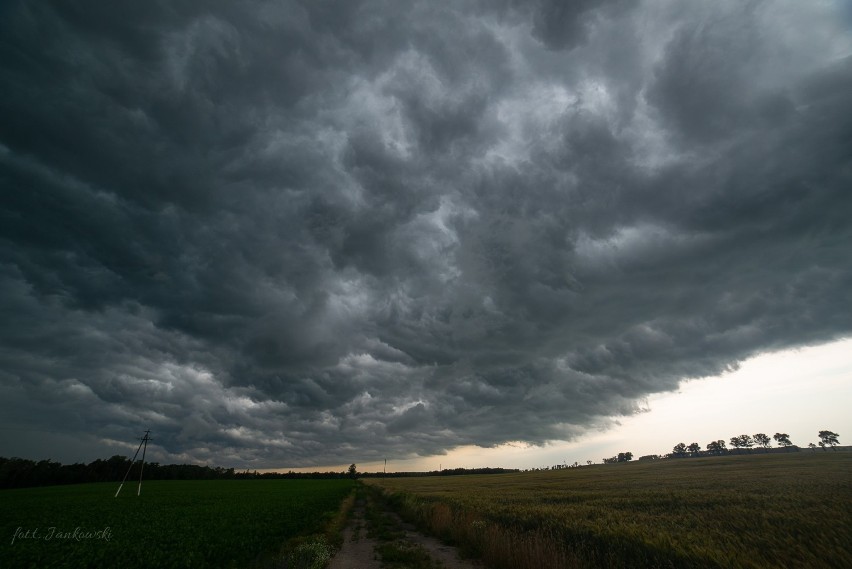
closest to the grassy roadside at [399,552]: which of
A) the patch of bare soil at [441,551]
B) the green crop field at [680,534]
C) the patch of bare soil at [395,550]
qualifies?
the patch of bare soil at [395,550]

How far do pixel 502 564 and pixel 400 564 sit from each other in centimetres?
423

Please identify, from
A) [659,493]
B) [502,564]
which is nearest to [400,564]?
[502,564]

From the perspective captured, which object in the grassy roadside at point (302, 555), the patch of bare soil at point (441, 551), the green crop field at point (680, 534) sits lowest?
the patch of bare soil at point (441, 551)

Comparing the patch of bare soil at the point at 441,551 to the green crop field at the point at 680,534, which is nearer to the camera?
the green crop field at the point at 680,534

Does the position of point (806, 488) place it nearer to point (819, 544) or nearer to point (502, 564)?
point (819, 544)

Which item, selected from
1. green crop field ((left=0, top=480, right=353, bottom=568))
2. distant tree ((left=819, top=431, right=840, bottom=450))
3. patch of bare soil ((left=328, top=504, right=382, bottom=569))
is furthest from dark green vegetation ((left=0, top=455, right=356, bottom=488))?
distant tree ((left=819, top=431, right=840, bottom=450))

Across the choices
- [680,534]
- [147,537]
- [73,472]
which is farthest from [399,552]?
[73,472]

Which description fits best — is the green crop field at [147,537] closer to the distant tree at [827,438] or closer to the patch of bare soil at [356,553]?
the patch of bare soil at [356,553]

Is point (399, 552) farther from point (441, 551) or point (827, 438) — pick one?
point (827, 438)

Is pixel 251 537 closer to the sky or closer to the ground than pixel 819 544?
closer to the ground

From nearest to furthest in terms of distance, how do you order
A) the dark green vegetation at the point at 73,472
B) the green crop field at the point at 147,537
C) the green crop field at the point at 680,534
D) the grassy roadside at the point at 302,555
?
the green crop field at the point at 680,534
the grassy roadside at the point at 302,555
the green crop field at the point at 147,537
the dark green vegetation at the point at 73,472

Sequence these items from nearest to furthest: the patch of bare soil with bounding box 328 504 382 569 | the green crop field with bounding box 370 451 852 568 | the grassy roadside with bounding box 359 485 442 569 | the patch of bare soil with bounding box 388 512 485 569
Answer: the green crop field with bounding box 370 451 852 568 → the grassy roadside with bounding box 359 485 442 569 → the patch of bare soil with bounding box 388 512 485 569 → the patch of bare soil with bounding box 328 504 382 569

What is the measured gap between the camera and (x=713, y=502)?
69.1 feet

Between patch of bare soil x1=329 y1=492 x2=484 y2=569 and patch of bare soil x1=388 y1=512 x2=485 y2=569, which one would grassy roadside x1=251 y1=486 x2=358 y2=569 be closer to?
patch of bare soil x1=329 y1=492 x2=484 y2=569
